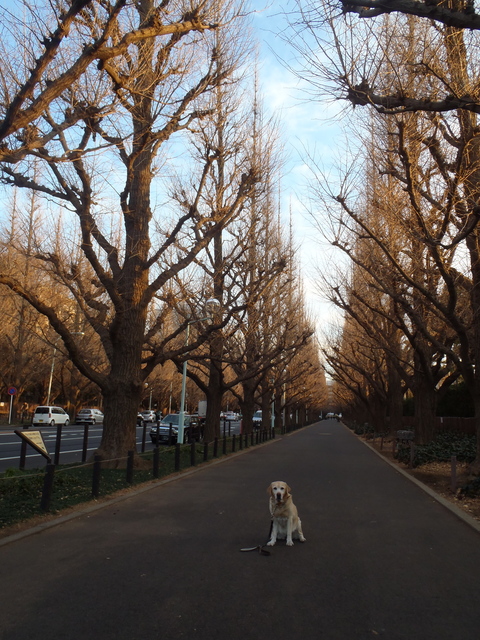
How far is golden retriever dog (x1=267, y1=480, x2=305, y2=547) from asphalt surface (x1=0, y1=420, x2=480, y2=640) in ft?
0.54

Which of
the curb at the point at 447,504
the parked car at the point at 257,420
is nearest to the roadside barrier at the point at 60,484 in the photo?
the curb at the point at 447,504

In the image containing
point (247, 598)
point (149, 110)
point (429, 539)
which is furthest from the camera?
point (149, 110)

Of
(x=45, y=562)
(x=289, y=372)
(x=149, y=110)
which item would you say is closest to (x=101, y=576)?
(x=45, y=562)

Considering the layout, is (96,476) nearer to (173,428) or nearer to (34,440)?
(34,440)

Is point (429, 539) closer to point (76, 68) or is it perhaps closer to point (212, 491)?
point (212, 491)

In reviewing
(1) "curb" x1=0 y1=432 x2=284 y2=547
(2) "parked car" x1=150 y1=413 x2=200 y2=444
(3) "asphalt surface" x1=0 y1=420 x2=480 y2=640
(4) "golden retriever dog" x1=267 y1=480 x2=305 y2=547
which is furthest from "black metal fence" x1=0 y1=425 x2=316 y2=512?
(2) "parked car" x1=150 y1=413 x2=200 y2=444

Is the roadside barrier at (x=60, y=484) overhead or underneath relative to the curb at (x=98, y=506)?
overhead

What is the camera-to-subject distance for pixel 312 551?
6.47 meters

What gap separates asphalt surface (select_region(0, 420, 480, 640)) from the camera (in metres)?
4.20

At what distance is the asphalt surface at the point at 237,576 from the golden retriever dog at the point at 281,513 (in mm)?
164

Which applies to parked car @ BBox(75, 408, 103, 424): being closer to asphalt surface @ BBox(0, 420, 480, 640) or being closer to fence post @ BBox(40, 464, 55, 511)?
asphalt surface @ BBox(0, 420, 480, 640)

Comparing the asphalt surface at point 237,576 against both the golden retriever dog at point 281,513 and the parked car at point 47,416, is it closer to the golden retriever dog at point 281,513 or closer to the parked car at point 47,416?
the golden retriever dog at point 281,513

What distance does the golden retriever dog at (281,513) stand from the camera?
6473mm

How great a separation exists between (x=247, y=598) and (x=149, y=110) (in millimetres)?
11832
